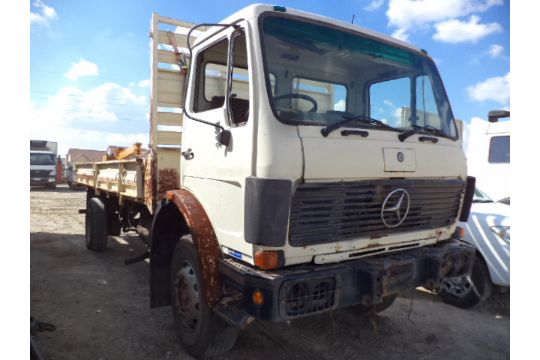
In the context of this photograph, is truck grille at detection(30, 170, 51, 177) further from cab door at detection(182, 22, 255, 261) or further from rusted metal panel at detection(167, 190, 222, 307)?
rusted metal panel at detection(167, 190, 222, 307)

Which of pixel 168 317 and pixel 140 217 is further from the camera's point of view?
pixel 140 217

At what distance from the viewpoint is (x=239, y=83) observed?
2916 millimetres

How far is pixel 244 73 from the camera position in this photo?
Result: 292 centimetres

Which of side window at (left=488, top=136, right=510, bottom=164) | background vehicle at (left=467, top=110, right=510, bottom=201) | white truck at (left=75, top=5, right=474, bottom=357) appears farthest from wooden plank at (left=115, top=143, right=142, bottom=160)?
side window at (left=488, top=136, right=510, bottom=164)

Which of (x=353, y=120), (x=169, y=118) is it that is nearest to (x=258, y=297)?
(x=353, y=120)

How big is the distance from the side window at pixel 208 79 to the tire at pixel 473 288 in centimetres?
330

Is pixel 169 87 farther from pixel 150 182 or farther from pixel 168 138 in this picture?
pixel 150 182

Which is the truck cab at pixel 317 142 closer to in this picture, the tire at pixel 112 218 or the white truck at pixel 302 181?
the white truck at pixel 302 181

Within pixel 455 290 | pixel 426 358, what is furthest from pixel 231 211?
pixel 455 290

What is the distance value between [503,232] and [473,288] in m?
0.71

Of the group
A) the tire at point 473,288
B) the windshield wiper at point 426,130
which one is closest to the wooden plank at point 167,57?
the windshield wiper at point 426,130

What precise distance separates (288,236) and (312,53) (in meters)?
1.44

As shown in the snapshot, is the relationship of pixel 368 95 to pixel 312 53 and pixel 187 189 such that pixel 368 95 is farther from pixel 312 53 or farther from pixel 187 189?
pixel 187 189

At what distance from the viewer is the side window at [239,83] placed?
110 inches
